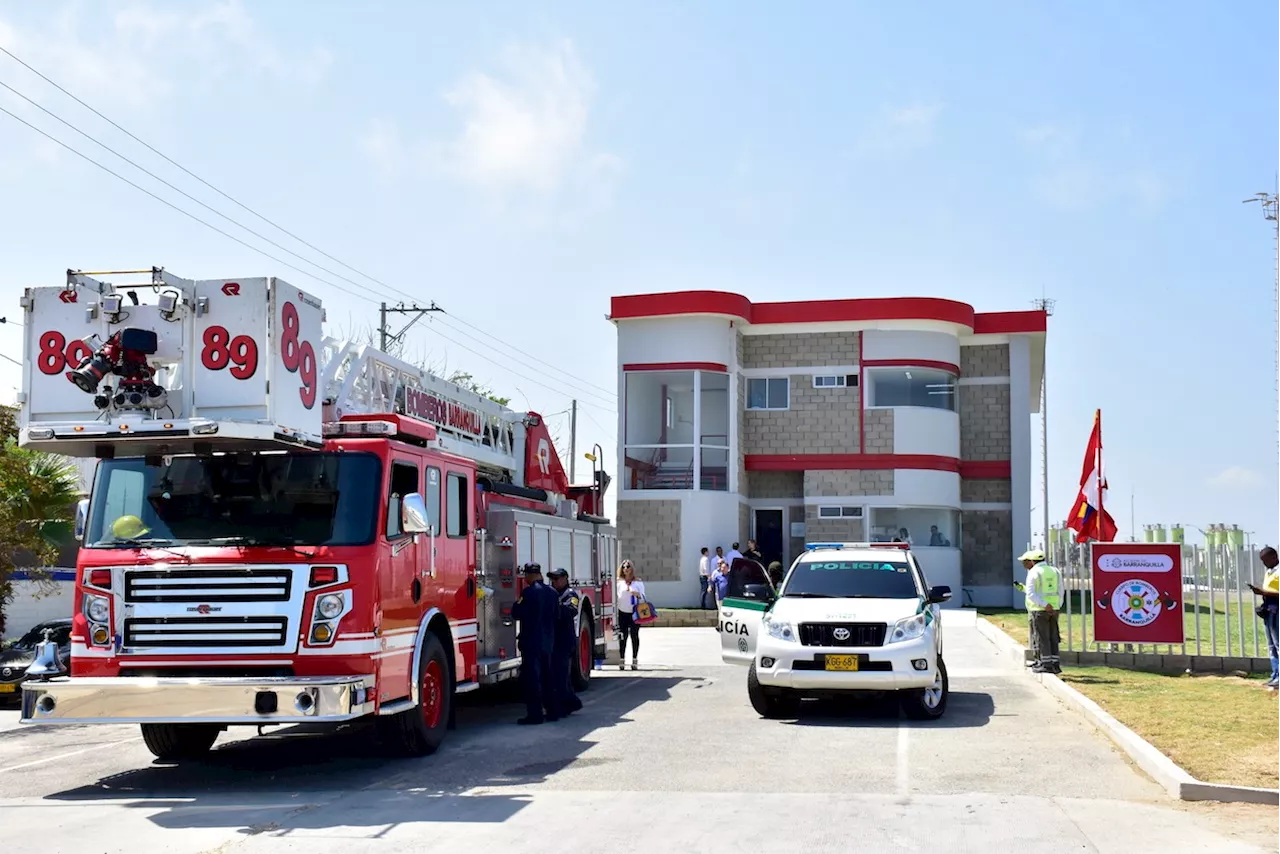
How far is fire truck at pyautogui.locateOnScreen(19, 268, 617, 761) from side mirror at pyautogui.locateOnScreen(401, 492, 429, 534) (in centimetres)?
2

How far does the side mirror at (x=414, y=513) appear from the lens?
451 inches

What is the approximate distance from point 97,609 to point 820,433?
1143 inches

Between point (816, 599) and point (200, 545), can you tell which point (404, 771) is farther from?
point (816, 599)

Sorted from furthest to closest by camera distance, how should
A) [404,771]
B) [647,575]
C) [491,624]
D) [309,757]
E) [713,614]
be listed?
[647,575] < [713,614] < [491,624] < [309,757] < [404,771]

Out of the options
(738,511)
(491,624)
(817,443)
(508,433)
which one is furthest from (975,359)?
(491,624)

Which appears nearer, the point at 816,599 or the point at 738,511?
the point at 816,599

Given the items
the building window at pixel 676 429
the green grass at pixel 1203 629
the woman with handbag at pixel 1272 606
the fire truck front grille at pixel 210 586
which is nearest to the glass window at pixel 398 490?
the fire truck front grille at pixel 210 586

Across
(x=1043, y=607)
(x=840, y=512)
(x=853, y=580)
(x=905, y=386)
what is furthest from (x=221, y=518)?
(x=905, y=386)

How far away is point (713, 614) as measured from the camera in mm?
32750

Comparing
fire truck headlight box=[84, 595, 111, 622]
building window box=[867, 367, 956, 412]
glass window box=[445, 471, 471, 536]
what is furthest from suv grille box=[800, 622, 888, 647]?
building window box=[867, 367, 956, 412]

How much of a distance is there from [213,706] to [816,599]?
707cm

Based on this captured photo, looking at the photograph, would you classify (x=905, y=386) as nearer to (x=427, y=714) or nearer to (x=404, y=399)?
(x=404, y=399)

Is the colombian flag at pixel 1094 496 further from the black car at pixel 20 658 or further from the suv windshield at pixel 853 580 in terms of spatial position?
the black car at pixel 20 658

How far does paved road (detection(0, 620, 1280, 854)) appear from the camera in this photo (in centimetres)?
867
